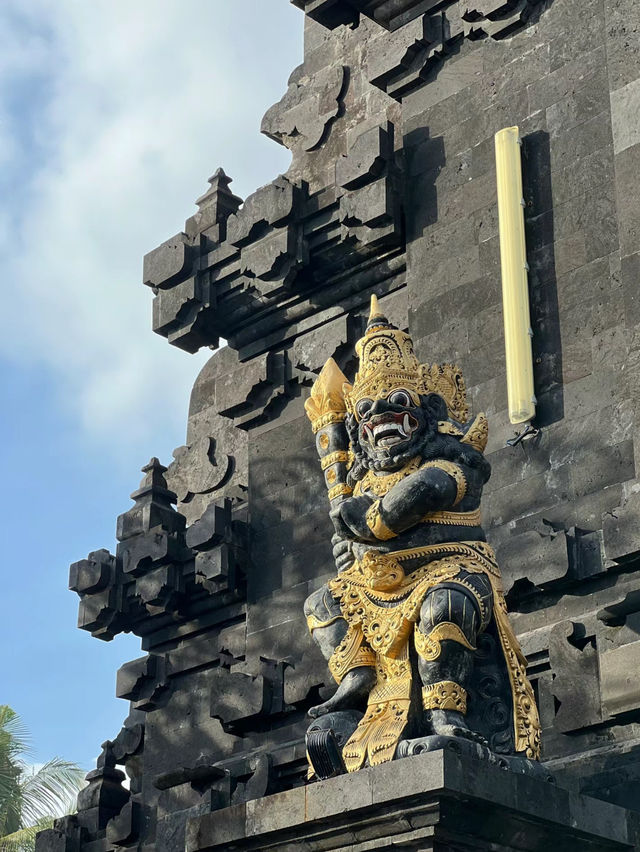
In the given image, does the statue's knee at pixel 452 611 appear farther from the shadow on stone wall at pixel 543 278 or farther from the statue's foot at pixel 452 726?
the shadow on stone wall at pixel 543 278

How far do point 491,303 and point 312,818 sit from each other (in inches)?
280

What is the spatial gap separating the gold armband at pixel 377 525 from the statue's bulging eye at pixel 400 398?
0.97 metres

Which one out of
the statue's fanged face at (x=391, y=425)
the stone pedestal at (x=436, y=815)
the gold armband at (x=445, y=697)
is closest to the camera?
the stone pedestal at (x=436, y=815)

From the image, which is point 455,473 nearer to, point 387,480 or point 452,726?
point 387,480

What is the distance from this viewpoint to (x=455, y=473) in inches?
587

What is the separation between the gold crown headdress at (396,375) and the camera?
15.4m

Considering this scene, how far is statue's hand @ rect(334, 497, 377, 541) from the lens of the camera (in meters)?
14.9

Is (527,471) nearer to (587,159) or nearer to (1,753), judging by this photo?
(587,159)

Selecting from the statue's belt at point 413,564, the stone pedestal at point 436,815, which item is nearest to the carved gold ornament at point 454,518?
the statue's belt at point 413,564

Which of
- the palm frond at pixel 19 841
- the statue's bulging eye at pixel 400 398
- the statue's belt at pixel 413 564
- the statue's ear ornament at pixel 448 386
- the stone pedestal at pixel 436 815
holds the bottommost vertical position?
the stone pedestal at pixel 436 815

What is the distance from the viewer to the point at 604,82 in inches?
730

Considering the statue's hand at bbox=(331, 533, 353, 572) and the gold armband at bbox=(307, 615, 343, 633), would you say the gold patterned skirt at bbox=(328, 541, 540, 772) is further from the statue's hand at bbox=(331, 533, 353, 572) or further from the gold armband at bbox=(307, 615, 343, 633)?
the statue's hand at bbox=(331, 533, 353, 572)

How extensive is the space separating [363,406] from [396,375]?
403 millimetres

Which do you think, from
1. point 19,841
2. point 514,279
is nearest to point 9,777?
point 19,841
